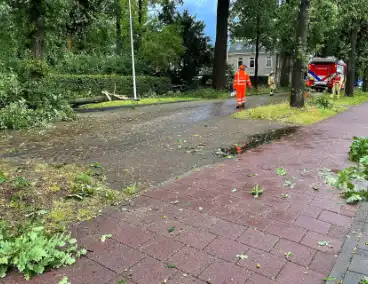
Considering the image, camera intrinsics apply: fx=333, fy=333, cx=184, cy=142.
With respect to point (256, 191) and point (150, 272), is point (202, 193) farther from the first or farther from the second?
point (150, 272)

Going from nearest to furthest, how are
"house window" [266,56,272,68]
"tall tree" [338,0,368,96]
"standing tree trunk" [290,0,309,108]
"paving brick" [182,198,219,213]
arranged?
"paving brick" [182,198,219,213]
"standing tree trunk" [290,0,309,108]
"tall tree" [338,0,368,96]
"house window" [266,56,272,68]

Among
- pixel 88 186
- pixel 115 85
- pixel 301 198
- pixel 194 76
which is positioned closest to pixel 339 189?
pixel 301 198

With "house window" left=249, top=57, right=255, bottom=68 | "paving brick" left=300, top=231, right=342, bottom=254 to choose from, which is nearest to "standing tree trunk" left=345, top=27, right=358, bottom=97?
"paving brick" left=300, top=231, right=342, bottom=254

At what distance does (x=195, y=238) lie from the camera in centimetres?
327

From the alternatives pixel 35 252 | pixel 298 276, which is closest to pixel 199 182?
pixel 298 276

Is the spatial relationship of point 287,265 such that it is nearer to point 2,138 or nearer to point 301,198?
point 301,198

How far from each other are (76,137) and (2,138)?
1.69 meters

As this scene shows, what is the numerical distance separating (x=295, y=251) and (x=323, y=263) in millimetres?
260

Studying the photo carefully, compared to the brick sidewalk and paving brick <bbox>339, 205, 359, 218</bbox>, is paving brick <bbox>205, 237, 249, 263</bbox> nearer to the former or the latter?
the brick sidewalk

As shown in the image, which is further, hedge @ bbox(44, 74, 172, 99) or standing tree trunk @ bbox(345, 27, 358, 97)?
standing tree trunk @ bbox(345, 27, 358, 97)

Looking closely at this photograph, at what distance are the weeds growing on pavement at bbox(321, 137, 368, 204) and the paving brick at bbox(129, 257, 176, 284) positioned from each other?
8.63 ft

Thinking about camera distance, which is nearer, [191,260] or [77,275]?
[77,275]

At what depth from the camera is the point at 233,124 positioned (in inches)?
389

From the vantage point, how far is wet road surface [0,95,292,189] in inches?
219
